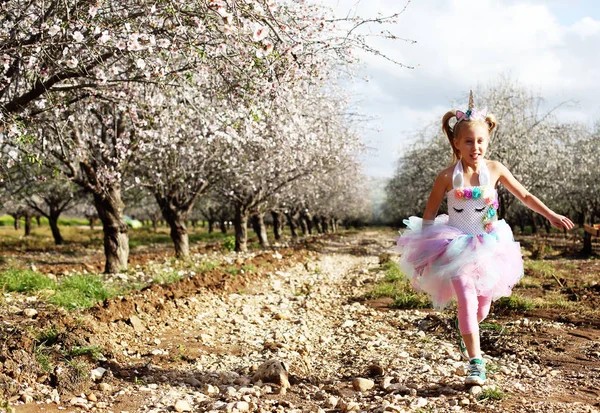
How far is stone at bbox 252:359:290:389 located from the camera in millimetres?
4684

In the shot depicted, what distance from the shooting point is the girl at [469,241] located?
4.62 metres

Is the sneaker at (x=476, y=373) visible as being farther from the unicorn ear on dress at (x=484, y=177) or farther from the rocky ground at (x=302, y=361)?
the unicorn ear on dress at (x=484, y=177)

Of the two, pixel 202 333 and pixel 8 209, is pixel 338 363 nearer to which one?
pixel 202 333

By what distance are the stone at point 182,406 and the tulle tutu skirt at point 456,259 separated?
91.3 inches

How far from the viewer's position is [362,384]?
459 cm

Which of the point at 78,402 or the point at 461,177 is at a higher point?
the point at 461,177

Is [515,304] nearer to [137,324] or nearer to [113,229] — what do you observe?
[137,324]

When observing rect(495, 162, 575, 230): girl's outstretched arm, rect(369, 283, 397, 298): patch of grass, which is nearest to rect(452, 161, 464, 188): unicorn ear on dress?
rect(495, 162, 575, 230): girl's outstretched arm

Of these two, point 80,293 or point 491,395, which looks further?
point 80,293

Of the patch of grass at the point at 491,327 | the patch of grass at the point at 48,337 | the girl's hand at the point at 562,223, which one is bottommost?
the patch of grass at the point at 491,327

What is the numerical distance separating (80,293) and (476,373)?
647 cm

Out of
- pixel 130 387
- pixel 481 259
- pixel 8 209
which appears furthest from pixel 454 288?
pixel 8 209

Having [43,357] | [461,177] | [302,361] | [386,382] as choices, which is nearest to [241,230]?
[302,361]

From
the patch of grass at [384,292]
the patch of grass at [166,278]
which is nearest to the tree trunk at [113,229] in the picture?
the patch of grass at [166,278]
